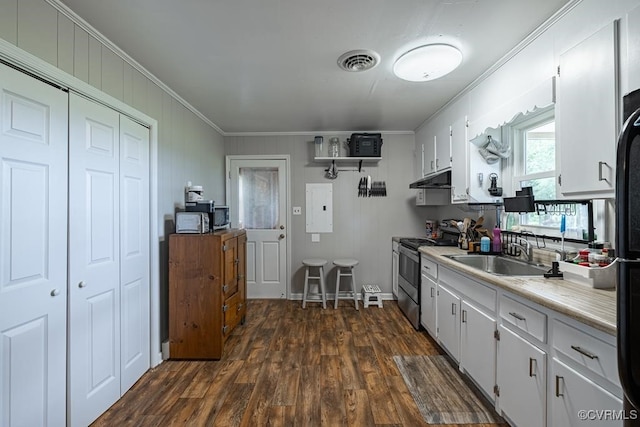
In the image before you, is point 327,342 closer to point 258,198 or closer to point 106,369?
point 106,369

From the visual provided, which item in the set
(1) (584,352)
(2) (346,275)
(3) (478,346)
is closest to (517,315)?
(1) (584,352)

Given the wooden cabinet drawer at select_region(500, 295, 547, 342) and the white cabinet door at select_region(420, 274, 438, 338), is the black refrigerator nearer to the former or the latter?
the wooden cabinet drawer at select_region(500, 295, 547, 342)

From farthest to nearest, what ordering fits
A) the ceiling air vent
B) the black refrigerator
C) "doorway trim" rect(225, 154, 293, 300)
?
"doorway trim" rect(225, 154, 293, 300), the ceiling air vent, the black refrigerator

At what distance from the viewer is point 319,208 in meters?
4.19

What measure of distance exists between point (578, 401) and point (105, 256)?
2673mm

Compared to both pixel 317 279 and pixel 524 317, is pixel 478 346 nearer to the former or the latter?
pixel 524 317

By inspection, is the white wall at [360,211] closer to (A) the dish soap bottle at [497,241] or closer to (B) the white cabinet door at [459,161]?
(B) the white cabinet door at [459,161]

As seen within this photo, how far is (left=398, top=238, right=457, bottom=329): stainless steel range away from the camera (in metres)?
3.12

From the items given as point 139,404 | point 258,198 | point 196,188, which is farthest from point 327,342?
point 258,198

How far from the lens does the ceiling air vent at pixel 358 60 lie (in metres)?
2.03

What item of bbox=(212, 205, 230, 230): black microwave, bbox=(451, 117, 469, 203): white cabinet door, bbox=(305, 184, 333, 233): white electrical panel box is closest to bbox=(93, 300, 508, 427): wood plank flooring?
bbox=(212, 205, 230, 230): black microwave

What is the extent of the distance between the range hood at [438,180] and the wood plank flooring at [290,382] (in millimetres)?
1674

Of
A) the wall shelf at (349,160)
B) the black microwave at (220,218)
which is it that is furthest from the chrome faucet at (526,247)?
the black microwave at (220,218)

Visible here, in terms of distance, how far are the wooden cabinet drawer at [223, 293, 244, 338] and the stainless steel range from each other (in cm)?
195
